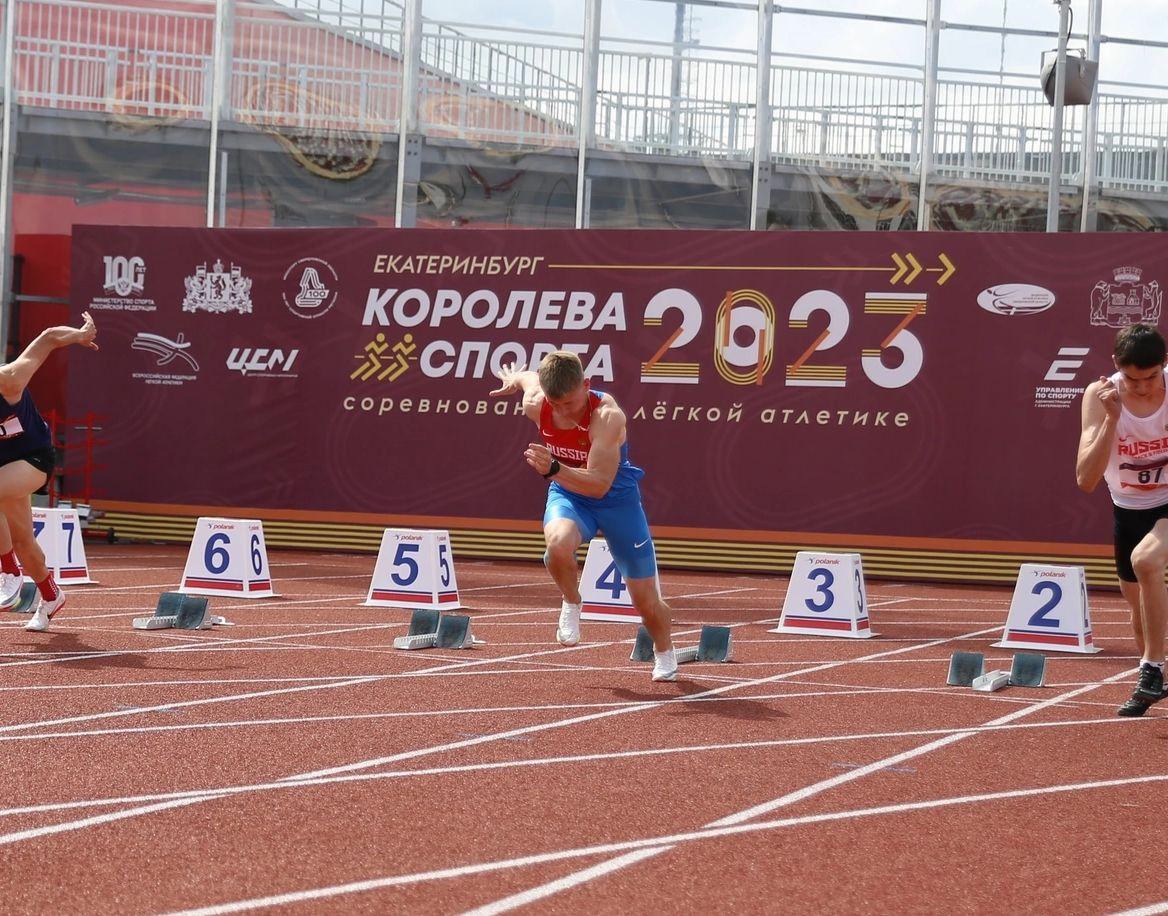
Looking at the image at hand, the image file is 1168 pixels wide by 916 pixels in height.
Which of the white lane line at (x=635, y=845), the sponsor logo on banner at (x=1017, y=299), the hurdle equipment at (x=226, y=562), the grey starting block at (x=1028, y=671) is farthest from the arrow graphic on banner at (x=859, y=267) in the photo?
the white lane line at (x=635, y=845)

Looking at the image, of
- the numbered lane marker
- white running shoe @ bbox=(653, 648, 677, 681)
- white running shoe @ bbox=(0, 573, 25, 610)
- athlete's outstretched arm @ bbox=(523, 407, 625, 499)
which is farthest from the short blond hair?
the numbered lane marker

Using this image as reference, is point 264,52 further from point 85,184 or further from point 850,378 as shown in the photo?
point 850,378

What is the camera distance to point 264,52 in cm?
1950

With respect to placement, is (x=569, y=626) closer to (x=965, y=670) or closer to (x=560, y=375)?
(x=560, y=375)

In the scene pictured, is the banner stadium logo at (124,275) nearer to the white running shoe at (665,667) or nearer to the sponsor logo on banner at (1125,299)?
the sponsor logo on banner at (1125,299)

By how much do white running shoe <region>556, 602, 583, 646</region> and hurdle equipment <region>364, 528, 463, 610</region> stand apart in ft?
11.9

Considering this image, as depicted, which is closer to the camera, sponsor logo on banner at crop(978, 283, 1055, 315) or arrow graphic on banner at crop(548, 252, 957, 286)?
sponsor logo on banner at crop(978, 283, 1055, 315)

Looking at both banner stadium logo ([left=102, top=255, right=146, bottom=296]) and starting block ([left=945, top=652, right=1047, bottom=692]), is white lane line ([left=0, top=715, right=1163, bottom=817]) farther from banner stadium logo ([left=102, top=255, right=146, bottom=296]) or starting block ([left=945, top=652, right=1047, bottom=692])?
banner stadium logo ([left=102, top=255, right=146, bottom=296])

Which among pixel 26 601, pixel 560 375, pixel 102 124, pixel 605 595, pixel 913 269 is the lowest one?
pixel 26 601

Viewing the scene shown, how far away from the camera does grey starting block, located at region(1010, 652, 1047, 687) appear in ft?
28.8

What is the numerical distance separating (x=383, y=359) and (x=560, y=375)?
9.48m

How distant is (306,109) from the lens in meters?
19.5

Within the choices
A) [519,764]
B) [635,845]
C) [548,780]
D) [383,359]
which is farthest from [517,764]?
[383,359]

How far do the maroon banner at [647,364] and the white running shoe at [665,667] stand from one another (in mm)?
7583
